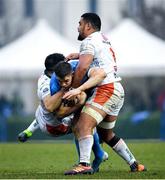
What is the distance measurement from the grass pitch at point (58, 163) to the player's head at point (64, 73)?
4.14 feet

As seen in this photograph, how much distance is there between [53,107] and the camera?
52.0 feet

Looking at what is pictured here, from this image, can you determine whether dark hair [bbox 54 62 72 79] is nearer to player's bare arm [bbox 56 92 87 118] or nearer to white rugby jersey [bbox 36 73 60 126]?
player's bare arm [bbox 56 92 87 118]

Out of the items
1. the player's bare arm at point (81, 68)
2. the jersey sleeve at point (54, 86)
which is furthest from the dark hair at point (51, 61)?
the player's bare arm at point (81, 68)

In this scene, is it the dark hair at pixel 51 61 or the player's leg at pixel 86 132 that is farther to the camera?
the dark hair at pixel 51 61

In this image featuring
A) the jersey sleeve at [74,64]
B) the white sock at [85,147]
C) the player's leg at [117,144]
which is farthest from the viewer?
the player's leg at [117,144]

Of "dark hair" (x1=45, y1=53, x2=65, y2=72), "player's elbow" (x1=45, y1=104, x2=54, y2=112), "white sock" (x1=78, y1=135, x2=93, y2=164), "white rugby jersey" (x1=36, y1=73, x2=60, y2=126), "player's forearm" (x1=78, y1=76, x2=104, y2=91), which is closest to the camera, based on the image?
"player's forearm" (x1=78, y1=76, x2=104, y2=91)

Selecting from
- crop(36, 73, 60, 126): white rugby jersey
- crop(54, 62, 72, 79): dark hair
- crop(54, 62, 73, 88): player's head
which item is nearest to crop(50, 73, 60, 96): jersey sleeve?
crop(36, 73, 60, 126): white rugby jersey

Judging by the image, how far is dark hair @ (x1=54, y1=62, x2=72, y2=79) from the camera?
51.0ft

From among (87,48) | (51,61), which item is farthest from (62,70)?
(51,61)

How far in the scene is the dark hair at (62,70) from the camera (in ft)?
51.0

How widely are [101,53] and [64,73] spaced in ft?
2.52

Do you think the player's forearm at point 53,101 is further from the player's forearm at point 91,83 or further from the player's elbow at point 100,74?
the player's elbow at point 100,74

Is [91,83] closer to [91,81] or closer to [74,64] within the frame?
[91,81]

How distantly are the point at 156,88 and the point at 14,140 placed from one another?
1795 cm
